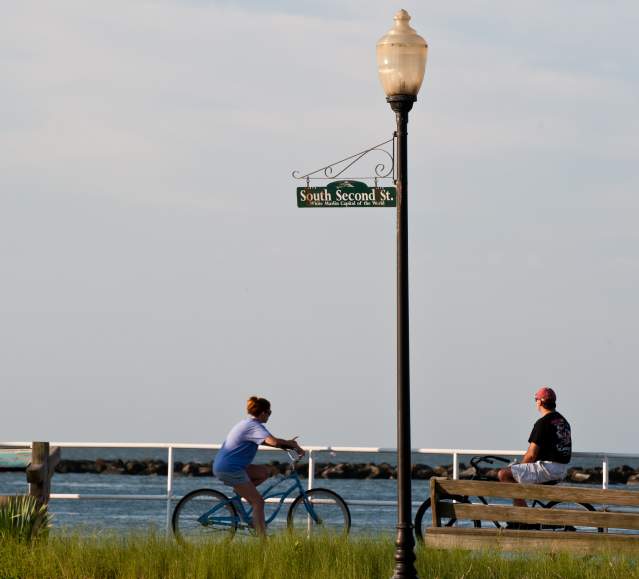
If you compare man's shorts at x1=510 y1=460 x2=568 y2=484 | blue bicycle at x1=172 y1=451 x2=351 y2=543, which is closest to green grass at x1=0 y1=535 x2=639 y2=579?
man's shorts at x1=510 y1=460 x2=568 y2=484

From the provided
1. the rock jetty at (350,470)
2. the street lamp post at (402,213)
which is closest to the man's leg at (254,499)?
the street lamp post at (402,213)

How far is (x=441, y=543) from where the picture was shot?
13148 millimetres

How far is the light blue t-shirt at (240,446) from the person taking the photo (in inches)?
566

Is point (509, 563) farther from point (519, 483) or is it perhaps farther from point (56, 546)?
point (56, 546)

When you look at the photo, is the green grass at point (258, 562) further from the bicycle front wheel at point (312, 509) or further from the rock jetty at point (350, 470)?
the rock jetty at point (350, 470)

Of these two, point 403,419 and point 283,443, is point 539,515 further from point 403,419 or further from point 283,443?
point 283,443

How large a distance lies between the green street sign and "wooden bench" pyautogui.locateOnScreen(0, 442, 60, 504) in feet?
10.5

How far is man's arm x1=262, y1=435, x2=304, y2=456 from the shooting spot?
14.2m

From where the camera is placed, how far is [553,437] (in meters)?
14.0

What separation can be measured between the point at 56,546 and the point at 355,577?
2.60 metres

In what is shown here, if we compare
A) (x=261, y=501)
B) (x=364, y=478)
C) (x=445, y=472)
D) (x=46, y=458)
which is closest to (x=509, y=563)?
(x=261, y=501)

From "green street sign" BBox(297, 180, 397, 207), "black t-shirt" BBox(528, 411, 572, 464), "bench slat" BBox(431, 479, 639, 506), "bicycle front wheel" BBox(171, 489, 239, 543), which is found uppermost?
"green street sign" BBox(297, 180, 397, 207)

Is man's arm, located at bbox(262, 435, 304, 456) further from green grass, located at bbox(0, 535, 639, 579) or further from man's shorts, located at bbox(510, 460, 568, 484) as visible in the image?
man's shorts, located at bbox(510, 460, 568, 484)

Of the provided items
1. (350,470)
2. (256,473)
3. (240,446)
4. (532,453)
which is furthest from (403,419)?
(350,470)
